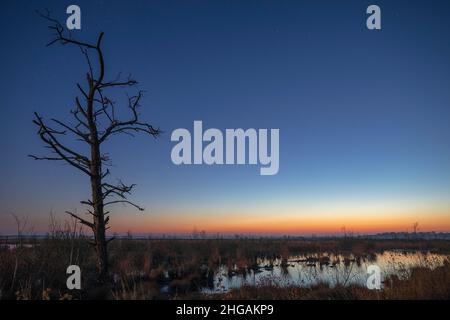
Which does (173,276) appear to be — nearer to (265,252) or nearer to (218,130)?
(218,130)

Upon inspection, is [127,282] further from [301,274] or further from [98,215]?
[301,274]

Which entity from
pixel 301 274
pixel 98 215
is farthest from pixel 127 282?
→ pixel 301 274

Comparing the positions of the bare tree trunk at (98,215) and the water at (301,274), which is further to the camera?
the water at (301,274)

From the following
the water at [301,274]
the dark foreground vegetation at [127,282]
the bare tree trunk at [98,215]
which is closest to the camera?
the dark foreground vegetation at [127,282]

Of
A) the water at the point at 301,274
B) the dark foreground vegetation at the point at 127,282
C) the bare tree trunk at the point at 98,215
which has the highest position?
the bare tree trunk at the point at 98,215

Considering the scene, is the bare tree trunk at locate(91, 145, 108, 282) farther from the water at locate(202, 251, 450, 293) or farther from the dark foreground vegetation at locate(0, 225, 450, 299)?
the water at locate(202, 251, 450, 293)

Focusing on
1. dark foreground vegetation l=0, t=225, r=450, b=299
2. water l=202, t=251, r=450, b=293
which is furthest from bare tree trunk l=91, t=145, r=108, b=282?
water l=202, t=251, r=450, b=293

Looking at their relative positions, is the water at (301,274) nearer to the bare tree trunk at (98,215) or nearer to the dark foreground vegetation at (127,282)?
the dark foreground vegetation at (127,282)

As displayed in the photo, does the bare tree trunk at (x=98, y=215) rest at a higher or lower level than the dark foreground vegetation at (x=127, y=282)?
higher

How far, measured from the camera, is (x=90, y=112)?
915cm

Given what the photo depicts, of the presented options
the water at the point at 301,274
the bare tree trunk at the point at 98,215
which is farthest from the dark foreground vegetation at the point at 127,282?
the water at the point at 301,274

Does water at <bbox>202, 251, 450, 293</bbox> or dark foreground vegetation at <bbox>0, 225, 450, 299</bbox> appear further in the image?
water at <bbox>202, 251, 450, 293</bbox>
